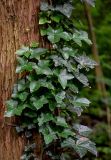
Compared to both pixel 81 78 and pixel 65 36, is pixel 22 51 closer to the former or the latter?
pixel 65 36

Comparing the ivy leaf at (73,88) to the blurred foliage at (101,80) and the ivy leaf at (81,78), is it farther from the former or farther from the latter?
the blurred foliage at (101,80)

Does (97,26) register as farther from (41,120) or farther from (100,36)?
(41,120)

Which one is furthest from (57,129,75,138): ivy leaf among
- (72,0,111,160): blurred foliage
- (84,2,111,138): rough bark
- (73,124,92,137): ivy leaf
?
(84,2,111,138): rough bark

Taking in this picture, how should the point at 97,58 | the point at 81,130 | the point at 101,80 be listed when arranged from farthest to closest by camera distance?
1. the point at 97,58
2. the point at 101,80
3. the point at 81,130

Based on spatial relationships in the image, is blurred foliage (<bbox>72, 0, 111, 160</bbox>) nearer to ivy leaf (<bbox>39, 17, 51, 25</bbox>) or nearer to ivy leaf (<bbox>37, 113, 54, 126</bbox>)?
ivy leaf (<bbox>37, 113, 54, 126</bbox>)

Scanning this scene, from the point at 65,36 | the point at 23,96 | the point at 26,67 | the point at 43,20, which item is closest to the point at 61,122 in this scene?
the point at 23,96

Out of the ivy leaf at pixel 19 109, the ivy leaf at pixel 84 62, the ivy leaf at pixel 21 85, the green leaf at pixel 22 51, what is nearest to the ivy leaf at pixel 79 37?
the ivy leaf at pixel 84 62

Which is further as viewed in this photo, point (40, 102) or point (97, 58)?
point (97, 58)
